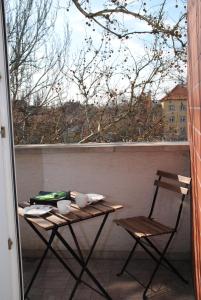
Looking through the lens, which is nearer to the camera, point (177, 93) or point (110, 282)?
point (110, 282)

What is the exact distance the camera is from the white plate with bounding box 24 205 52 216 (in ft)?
8.24

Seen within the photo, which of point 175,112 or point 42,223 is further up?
point 175,112

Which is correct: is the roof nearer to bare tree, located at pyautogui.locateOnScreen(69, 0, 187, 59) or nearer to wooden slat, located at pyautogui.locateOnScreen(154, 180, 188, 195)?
bare tree, located at pyautogui.locateOnScreen(69, 0, 187, 59)

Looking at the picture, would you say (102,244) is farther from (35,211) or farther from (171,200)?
(35,211)

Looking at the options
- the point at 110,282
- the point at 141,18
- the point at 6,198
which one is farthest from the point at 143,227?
the point at 141,18

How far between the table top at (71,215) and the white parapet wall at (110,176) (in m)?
0.68

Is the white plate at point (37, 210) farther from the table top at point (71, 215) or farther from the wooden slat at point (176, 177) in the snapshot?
the wooden slat at point (176, 177)

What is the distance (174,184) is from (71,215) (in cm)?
115

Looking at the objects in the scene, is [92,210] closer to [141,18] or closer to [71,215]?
[71,215]

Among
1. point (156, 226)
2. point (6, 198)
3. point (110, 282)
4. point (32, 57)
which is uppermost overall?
point (32, 57)

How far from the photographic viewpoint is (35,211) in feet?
8.38

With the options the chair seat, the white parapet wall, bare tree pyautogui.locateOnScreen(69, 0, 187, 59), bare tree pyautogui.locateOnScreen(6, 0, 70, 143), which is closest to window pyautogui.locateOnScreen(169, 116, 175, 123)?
the white parapet wall

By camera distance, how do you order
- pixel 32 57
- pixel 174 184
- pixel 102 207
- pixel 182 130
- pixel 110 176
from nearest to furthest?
pixel 102 207
pixel 174 184
pixel 110 176
pixel 182 130
pixel 32 57

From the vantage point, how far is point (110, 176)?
3.41 m
